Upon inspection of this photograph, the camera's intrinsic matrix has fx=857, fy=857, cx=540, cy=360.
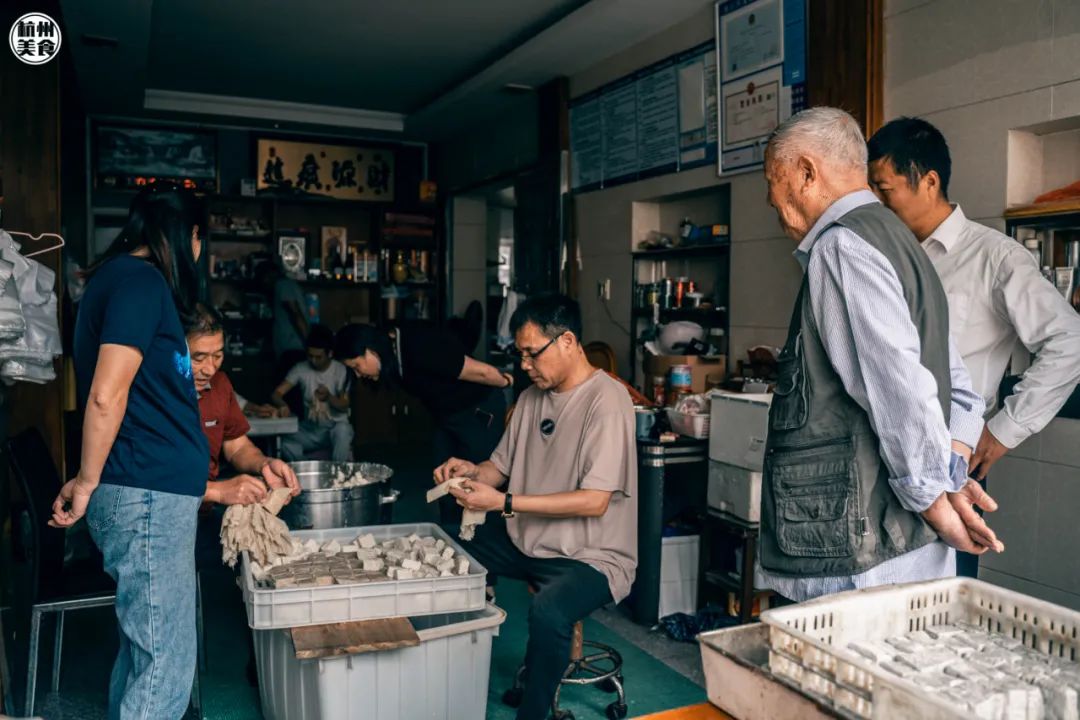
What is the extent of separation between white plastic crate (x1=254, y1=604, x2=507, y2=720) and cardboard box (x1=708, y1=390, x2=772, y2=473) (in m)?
1.35

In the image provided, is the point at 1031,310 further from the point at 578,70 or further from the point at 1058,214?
the point at 578,70

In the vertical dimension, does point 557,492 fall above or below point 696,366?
below

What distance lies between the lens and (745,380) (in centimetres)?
395

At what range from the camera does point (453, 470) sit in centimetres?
285

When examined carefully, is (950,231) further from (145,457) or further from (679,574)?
(145,457)

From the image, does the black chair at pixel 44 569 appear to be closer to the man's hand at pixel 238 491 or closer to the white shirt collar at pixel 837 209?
the man's hand at pixel 238 491

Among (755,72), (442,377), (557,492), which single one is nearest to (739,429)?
(557,492)

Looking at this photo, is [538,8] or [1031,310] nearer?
[1031,310]

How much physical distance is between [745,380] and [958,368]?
6.85 ft

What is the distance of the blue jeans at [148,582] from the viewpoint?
2.05 meters

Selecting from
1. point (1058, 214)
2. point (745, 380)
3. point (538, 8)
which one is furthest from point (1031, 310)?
point (538, 8)

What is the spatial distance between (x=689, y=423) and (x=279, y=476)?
1745 millimetres

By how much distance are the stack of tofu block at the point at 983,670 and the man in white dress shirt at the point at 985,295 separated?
→ 4.31ft

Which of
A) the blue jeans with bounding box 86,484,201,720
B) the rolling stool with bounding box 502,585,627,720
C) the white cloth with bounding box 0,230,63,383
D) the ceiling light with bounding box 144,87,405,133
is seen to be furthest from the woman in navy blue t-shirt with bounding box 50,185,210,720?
the ceiling light with bounding box 144,87,405,133
